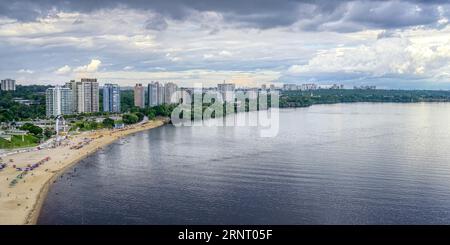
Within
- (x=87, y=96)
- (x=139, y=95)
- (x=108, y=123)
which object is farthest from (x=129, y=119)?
(x=139, y=95)

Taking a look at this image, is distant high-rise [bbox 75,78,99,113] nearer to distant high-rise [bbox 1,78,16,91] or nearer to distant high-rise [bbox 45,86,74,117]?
distant high-rise [bbox 45,86,74,117]

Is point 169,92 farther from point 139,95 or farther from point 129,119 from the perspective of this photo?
point 129,119

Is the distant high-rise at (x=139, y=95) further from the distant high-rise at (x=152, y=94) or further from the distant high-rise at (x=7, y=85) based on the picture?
the distant high-rise at (x=7, y=85)

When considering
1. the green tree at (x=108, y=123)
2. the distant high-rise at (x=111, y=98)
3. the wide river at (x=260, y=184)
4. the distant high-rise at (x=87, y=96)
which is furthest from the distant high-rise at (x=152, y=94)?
the wide river at (x=260, y=184)

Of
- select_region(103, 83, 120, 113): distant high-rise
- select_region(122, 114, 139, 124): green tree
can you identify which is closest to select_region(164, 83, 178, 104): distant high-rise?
select_region(103, 83, 120, 113): distant high-rise

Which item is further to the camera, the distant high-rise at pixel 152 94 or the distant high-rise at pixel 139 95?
the distant high-rise at pixel 152 94
